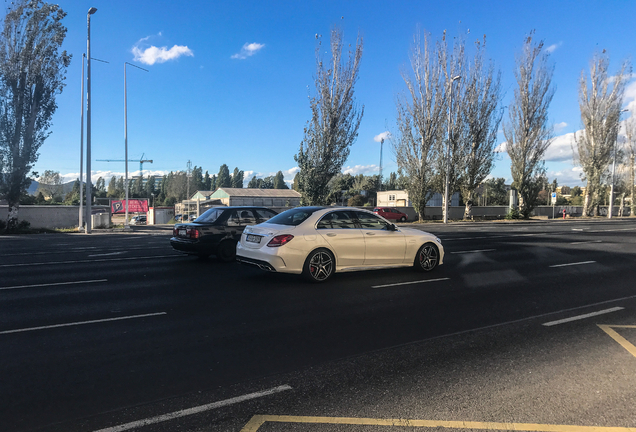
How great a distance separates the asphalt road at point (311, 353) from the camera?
329 centimetres

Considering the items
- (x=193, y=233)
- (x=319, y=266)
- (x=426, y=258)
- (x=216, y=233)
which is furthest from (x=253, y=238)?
(x=426, y=258)

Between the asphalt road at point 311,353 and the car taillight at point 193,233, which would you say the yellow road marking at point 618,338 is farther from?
the car taillight at point 193,233

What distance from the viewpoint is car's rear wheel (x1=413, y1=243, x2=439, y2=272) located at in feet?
32.0

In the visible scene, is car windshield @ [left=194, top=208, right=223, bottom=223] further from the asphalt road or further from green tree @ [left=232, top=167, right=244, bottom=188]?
green tree @ [left=232, top=167, right=244, bottom=188]

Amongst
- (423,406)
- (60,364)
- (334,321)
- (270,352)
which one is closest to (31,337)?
(60,364)

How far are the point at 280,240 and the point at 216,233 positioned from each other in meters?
3.81

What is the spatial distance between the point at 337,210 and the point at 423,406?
18.8 ft

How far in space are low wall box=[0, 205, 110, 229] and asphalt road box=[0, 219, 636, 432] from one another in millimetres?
21495

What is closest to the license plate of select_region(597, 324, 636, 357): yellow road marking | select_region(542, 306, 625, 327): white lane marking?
select_region(542, 306, 625, 327): white lane marking

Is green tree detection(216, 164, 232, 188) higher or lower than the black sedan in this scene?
higher

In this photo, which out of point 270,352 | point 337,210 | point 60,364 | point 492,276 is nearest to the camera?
point 60,364

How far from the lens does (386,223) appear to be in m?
9.40

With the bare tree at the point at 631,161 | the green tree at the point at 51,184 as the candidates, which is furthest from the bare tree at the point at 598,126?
the green tree at the point at 51,184

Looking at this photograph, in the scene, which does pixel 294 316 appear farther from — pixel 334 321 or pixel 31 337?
pixel 31 337
